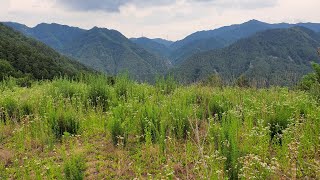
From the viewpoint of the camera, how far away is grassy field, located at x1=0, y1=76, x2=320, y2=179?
4.75m

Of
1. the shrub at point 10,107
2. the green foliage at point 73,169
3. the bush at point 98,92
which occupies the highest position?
the bush at point 98,92

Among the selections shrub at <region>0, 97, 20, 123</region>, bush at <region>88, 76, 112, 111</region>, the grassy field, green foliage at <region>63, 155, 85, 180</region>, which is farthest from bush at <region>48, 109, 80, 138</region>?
bush at <region>88, 76, 112, 111</region>

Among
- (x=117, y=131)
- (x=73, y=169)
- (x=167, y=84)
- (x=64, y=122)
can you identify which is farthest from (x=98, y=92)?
(x=73, y=169)

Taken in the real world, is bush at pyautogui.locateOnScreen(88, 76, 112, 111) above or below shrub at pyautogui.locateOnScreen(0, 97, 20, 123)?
above

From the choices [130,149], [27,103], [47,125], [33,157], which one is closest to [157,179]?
[130,149]

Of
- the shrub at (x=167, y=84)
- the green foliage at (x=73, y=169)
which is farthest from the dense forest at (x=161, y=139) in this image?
the shrub at (x=167, y=84)

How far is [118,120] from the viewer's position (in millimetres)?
6215

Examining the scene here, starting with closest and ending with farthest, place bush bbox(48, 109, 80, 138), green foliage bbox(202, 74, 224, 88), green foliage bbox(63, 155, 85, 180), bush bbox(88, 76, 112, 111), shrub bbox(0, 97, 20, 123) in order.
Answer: green foliage bbox(63, 155, 85, 180) < bush bbox(48, 109, 80, 138) < shrub bbox(0, 97, 20, 123) < bush bbox(88, 76, 112, 111) < green foliage bbox(202, 74, 224, 88)

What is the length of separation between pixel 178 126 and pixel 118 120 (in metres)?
1.15

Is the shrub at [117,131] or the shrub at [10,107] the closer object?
the shrub at [117,131]

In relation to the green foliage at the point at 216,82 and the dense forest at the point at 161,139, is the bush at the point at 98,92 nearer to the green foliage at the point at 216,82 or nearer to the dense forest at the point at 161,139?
the dense forest at the point at 161,139

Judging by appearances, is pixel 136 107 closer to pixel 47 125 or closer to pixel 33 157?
pixel 47 125

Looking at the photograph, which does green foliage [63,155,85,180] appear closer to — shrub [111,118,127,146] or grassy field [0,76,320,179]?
grassy field [0,76,320,179]

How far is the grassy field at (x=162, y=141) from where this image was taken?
475 centimetres
